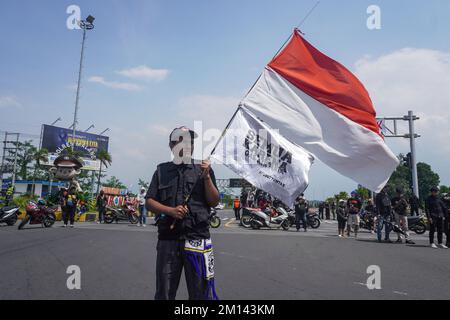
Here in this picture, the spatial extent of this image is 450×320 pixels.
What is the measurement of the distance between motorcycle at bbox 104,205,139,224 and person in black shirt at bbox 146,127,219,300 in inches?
545

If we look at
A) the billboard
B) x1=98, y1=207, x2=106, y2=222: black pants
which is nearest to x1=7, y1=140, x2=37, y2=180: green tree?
the billboard

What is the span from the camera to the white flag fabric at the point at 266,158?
3938 mm

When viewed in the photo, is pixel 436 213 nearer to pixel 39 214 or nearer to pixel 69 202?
pixel 69 202

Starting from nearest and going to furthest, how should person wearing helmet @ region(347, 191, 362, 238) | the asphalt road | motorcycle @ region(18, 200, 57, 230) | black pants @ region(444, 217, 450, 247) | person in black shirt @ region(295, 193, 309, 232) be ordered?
the asphalt road < black pants @ region(444, 217, 450, 247) < person wearing helmet @ region(347, 191, 362, 238) < motorcycle @ region(18, 200, 57, 230) < person in black shirt @ region(295, 193, 309, 232)

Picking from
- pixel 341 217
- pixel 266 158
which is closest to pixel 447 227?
pixel 341 217

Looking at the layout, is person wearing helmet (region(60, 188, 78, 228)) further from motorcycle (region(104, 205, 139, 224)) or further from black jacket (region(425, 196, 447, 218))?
black jacket (region(425, 196, 447, 218))

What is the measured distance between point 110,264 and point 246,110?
3805 mm

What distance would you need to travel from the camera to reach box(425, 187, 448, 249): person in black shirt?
30.3ft

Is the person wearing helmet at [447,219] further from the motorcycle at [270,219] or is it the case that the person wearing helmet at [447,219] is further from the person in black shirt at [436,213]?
the motorcycle at [270,219]

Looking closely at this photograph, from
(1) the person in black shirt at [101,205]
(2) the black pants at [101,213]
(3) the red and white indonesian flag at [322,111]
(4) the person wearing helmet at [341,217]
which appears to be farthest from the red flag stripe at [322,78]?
(2) the black pants at [101,213]

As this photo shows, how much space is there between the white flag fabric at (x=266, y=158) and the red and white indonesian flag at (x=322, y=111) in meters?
0.18

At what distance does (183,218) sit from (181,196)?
19cm
